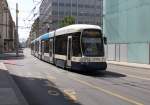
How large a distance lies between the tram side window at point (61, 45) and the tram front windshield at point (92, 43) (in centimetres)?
361

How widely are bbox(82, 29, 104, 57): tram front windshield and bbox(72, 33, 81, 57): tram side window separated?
487 millimetres

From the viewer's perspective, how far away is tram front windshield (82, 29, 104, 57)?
2549 cm

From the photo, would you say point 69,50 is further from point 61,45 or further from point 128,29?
point 128,29

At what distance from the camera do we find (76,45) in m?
26.4

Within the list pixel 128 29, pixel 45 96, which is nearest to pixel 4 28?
pixel 128 29

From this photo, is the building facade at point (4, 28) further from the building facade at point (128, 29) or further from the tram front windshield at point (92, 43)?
the tram front windshield at point (92, 43)

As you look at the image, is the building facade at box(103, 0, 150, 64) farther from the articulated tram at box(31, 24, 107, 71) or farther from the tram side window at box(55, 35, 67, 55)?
the articulated tram at box(31, 24, 107, 71)

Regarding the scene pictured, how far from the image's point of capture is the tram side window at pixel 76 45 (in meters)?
26.0

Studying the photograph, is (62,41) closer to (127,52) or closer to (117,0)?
(127,52)

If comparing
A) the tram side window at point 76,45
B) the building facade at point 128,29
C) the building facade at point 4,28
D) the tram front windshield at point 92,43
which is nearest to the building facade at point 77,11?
the building facade at point 4,28

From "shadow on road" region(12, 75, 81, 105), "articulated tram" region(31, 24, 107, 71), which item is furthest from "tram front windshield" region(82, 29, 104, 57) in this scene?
"shadow on road" region(12, 75, 81, 105)

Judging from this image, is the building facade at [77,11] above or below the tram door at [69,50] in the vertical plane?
above

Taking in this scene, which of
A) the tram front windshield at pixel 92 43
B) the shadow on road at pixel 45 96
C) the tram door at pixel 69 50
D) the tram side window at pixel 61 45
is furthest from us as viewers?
the tram side window at pixel 61 45

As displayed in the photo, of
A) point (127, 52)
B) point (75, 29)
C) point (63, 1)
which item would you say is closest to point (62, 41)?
point (75, 29)
